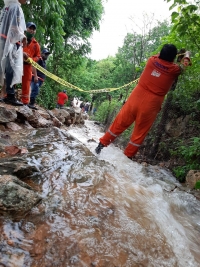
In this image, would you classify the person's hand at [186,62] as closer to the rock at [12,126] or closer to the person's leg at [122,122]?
the person's leg at [122,122]

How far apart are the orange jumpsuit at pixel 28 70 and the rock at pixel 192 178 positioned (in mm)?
3508

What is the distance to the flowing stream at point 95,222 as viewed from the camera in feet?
3.84

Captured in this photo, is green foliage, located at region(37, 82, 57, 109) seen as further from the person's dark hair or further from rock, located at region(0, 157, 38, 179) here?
rock, located at region(0, 157, 38, 179)

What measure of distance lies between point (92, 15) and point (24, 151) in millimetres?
11513

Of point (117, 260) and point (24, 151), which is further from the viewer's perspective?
point (24, 151)

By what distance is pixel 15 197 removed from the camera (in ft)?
4.43

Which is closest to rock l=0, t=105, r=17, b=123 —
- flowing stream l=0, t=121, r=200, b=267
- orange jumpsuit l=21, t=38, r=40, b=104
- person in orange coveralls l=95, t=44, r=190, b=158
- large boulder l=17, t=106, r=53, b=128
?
large boulder l=17, t=106, r=53, b=128

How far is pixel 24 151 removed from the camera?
2.34 m

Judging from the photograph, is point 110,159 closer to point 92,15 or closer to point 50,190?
point 50,190

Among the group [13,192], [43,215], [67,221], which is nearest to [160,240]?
[67,221]

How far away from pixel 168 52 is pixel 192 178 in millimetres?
1894

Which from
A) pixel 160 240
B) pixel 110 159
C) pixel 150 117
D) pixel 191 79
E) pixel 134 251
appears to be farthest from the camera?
pixel 191 79

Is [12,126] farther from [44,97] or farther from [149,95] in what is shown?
[44,97]

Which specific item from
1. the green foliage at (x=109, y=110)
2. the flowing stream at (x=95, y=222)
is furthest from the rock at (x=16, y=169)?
the green foliage at (x=109, y=110)
